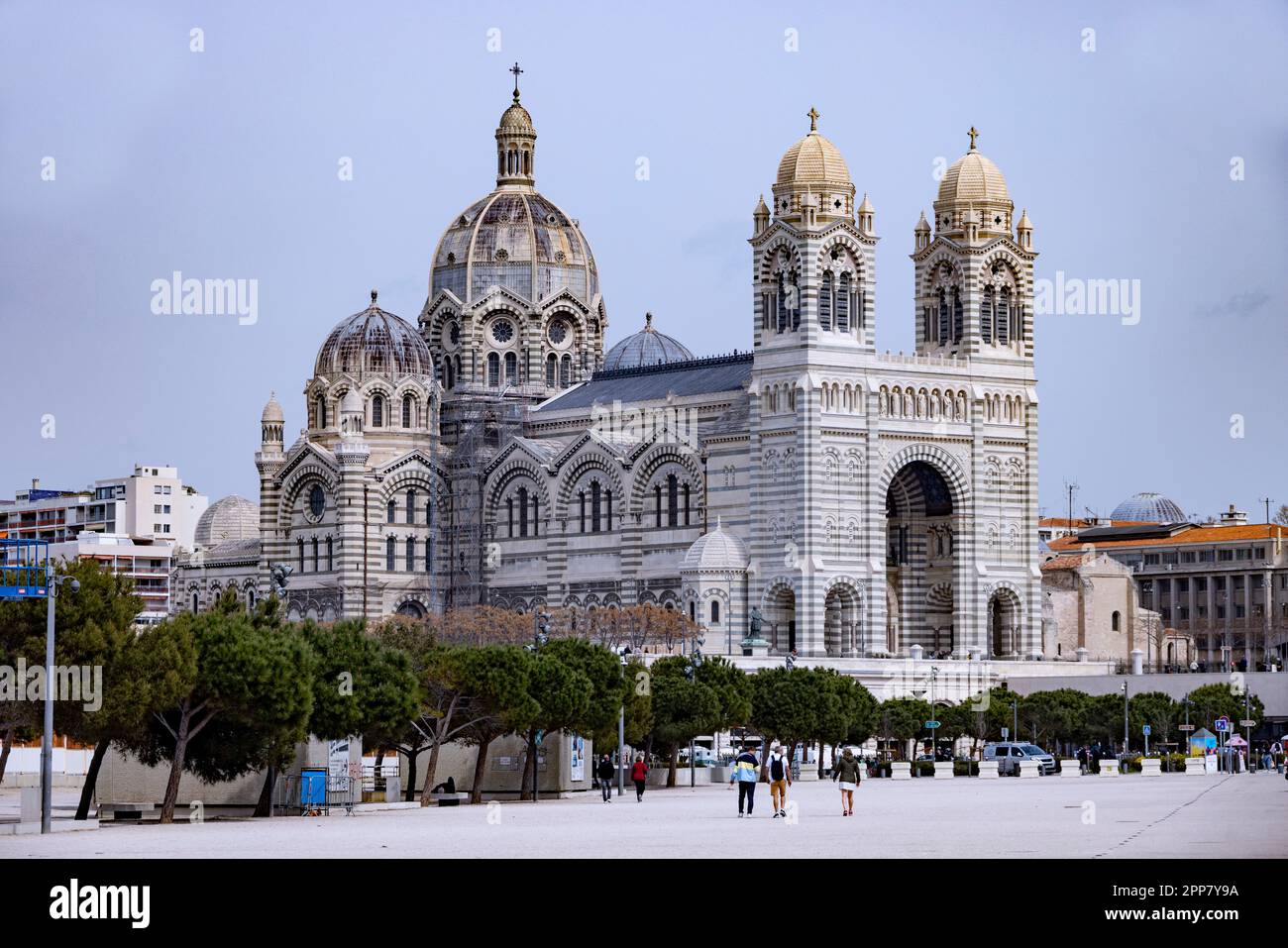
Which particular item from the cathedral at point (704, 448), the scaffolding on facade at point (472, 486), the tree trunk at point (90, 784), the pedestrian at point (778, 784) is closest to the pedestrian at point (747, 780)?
the pedestrian at point (778, 784)

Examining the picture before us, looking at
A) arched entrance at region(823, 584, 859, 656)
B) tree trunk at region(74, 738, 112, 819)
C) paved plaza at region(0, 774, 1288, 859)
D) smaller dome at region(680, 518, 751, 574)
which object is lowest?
paved plaza at region(0, 774, 1288, 859)

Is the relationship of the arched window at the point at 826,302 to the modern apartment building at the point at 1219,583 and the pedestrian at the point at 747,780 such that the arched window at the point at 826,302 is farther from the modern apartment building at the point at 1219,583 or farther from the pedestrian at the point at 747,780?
the pedestrian at the point at 747,780

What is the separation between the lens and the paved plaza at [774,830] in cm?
3784

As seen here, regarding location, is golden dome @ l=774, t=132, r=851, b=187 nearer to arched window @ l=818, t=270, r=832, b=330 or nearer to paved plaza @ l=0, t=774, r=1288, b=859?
arched window @ l=818, t=270, r=832, b=330

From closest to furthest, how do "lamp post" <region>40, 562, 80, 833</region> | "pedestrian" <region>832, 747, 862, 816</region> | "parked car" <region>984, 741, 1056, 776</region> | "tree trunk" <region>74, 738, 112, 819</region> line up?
"lamp post" <region>40, 562, 80, 833</region>
"pedestrian" <region>832, 747, 862, 816</region>
"tree trunk" <region>74, 738, 112, 819</region>
"parked car" <region>984, 741, 1056, 776</region>

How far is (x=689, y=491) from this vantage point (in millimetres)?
118625

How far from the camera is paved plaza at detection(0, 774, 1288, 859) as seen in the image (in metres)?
37.8

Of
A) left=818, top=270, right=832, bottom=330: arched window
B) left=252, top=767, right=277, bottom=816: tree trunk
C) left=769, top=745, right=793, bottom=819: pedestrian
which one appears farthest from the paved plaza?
left=818, top=270, right=832, bottom=330: arched window

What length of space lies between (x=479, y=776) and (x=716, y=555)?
48.9 metres

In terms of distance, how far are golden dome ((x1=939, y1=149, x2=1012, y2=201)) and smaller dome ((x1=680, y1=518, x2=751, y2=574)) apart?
1840 cm

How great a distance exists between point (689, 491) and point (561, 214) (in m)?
23.7

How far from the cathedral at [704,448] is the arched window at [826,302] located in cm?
14
